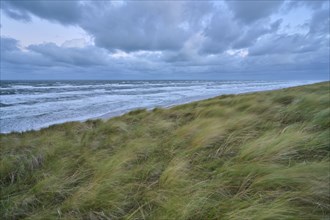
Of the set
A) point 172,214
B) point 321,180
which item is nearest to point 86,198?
point 172,214

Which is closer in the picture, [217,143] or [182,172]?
[182,172]

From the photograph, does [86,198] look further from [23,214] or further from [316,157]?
[316,157]

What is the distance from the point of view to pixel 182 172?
10.5ft

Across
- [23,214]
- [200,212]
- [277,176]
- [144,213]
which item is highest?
[277,176]

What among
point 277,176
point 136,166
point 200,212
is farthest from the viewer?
point 136,166

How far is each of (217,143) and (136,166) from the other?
1619 millimetres

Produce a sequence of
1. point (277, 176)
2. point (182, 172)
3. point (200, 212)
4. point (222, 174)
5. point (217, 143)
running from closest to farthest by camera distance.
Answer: point (200, 212) → point (277, 176) → point (222, 174) → point (182, 172) → point (217, 143)

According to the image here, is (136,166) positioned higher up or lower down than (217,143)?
lower down

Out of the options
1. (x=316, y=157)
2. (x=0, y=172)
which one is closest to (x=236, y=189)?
(x=316, y=157)

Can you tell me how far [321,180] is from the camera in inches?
96.0

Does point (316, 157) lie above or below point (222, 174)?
above

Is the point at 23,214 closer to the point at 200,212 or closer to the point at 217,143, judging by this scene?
the point at 200,212

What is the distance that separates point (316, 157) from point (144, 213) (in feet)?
8.21

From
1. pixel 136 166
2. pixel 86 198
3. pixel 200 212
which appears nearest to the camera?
pixel 200 212
